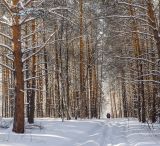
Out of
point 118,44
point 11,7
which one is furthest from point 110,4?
point 118,44

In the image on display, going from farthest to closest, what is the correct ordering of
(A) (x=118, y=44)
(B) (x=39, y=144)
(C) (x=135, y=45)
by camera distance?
(A) (x=118, y=44)
(C) (x=135, y=45)
(B) (x=39, y=144)

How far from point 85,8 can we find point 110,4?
14.3 m

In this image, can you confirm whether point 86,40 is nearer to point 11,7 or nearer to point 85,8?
point 85,8

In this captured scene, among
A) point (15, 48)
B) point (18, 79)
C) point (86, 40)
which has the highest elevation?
point (86, 40)

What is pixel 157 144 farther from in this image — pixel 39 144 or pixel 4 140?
pixel 4 140

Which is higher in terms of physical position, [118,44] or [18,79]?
[118,44]

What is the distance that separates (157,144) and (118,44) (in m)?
23.3

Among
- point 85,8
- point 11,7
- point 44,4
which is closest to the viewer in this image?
point 11,7

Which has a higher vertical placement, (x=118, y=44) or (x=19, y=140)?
(x=118, y=44)

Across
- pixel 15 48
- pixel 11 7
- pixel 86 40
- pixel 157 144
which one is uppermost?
pixel 86 40

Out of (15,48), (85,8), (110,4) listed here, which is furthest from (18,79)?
(85,8)

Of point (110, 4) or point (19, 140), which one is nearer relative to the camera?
point (19, 140)

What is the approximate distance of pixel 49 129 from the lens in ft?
59.6

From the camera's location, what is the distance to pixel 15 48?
1573 centimetres
